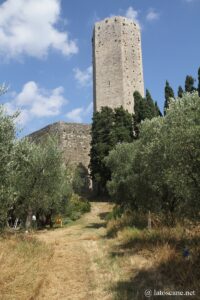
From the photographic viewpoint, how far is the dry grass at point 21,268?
938 centimetres

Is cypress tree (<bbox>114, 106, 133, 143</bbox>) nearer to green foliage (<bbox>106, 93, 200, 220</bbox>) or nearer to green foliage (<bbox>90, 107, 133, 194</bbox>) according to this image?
green foliage (<bbox>90, 107, 133, 194</bbox>)

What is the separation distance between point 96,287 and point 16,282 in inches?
86.1

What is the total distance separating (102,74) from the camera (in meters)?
58.8

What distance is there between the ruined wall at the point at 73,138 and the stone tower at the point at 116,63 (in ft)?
15.8

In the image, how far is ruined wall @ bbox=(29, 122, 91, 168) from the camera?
53594 mm

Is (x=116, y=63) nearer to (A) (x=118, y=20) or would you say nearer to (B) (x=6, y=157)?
(A) (x=118, y=20)

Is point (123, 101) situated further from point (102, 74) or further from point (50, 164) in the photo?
point (50, 164)

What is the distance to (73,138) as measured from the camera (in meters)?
54.6

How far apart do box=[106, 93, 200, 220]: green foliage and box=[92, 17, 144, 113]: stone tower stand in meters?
34.1

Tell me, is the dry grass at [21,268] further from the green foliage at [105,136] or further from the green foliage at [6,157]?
the green foliage at [105,136]

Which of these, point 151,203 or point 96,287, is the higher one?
point 151,203

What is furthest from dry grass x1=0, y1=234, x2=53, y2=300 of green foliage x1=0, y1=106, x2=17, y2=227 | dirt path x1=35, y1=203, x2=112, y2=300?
green foliage x1=0, y1=106, x2=17, y2=227

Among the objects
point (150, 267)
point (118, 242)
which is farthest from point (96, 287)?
point (118, 242)

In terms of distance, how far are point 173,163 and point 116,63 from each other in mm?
46934
